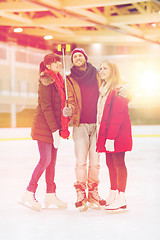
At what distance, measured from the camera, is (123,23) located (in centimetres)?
1271

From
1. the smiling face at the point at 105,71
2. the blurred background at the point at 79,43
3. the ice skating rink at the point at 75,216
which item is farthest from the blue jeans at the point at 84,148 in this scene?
the blurred background at the point at 79,43

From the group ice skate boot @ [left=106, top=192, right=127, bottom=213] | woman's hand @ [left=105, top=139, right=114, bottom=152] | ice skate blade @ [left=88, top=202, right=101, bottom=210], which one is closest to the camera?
woman's hand @ [left=105, top=139, right=114, bottom=152]

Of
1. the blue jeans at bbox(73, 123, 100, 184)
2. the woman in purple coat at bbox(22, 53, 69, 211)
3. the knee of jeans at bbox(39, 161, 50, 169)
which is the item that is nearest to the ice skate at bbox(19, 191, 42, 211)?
the woman in purple coat at bbox(22, 53, 69, 211)

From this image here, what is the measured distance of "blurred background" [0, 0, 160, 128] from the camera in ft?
39.8

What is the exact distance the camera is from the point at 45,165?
10.1 feet

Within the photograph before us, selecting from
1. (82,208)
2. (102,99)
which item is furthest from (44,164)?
(102,99)

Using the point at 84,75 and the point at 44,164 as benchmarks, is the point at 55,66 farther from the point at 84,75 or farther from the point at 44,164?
the point at 44,164

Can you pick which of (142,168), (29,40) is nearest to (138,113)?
(29,40)

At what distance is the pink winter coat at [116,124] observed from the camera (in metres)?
2.89

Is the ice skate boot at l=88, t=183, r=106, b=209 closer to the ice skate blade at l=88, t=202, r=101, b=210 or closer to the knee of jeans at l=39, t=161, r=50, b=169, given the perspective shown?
the ice skate blade at l=88, t=202, r=101, b=210

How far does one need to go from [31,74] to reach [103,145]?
14.5 metres

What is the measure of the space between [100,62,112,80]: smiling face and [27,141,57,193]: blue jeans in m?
0.66

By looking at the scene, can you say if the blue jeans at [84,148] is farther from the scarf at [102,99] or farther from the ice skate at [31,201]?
the ice skate at [31,201]

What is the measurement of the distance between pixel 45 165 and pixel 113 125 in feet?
2.04
